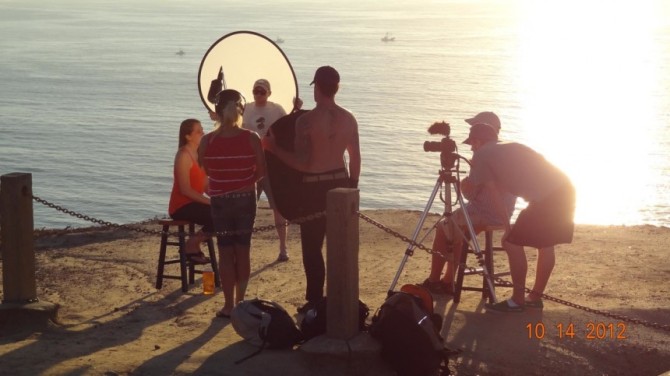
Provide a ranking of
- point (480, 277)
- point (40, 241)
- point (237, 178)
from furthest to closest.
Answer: point (40, 241) → point (480, 277) → point (237, 178)

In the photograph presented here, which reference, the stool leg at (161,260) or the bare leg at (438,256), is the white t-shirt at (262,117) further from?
the bare leg at (438,256)

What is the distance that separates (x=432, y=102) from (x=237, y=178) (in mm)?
71894

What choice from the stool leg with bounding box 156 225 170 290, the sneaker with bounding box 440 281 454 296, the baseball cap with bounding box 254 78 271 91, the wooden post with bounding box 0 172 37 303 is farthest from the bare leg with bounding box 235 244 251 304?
the baseball cap with bounding box 254 78 271 91

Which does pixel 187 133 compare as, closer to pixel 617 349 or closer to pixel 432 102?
pixel 617 349

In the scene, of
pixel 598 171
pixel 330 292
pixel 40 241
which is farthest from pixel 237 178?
pixel 598 171

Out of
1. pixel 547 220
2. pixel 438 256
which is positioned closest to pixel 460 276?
pixel 438 256

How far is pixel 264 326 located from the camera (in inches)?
296

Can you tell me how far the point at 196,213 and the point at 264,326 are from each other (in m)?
2.32

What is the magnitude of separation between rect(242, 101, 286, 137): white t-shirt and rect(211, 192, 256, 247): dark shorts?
85.9 inches

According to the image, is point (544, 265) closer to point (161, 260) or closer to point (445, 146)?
point (445, 146)

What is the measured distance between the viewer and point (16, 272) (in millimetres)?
8477

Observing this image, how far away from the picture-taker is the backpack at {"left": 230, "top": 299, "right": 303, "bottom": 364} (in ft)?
24.6

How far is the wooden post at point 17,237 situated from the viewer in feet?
27.2

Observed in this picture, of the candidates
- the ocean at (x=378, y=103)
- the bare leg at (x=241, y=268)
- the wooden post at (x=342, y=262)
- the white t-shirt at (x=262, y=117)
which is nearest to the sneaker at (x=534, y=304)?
the wooden post at (x=342, y=262)
